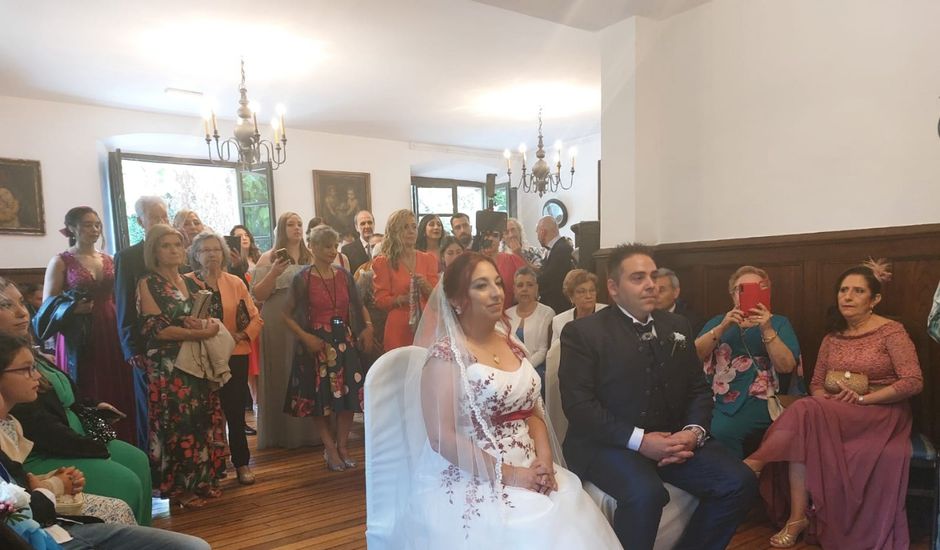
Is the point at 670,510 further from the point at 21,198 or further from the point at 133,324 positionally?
the point at 21,198

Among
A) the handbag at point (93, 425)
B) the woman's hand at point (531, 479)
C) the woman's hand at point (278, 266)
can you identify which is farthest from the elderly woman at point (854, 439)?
the woman's hand at point (278, 266)

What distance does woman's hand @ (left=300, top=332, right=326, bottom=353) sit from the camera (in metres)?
3.48

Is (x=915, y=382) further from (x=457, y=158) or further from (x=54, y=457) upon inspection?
(x=457, y=158)

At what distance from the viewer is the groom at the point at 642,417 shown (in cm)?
194

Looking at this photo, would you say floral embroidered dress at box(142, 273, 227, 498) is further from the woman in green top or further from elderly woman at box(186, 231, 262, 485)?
the woman in green top

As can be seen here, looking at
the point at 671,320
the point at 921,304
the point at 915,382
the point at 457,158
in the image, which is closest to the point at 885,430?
the point at 915,382

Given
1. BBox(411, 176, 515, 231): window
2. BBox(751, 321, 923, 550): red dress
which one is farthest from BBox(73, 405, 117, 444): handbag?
BBox(411, 176, 515, 231): window

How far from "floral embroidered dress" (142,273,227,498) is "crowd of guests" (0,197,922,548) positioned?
0.01 meters

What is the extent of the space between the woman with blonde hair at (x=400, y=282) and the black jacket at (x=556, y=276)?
4.04 feet

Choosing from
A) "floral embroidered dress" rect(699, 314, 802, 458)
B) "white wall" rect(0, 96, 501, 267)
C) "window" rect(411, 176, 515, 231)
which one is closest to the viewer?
"floral embroidered dress" rect(699, 314, 802, 458)

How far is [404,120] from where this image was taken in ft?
24.9

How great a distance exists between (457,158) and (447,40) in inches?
192

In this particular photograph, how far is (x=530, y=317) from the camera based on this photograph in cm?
352

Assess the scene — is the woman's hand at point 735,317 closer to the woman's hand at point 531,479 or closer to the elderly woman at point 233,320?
the woman's hand at point 531,479
